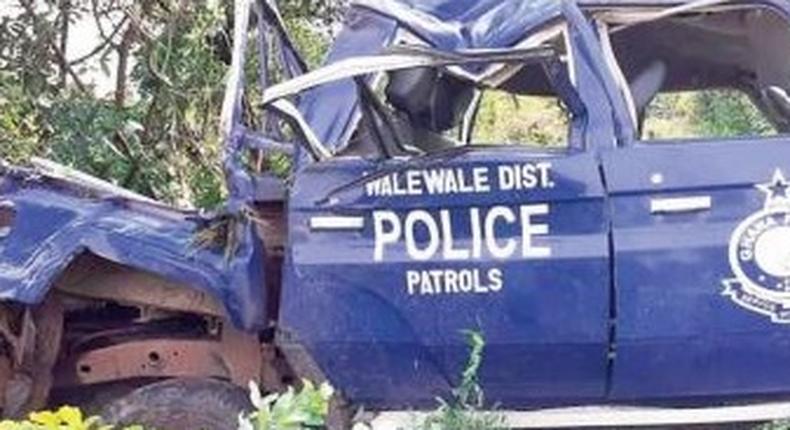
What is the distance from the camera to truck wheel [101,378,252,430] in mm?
5184

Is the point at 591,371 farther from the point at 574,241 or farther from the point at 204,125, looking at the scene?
the point at 204,125

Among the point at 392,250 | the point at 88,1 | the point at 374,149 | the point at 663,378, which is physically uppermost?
the point at 88,1

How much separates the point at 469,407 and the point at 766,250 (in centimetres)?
104

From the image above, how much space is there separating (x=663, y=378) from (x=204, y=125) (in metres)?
4.33

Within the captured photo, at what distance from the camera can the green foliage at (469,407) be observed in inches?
188

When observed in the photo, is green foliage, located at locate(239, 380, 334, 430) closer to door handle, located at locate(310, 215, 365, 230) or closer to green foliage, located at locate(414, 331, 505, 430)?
green foliage, located at locate(414, 331, 505, 430)

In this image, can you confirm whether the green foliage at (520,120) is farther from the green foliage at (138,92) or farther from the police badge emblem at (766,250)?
the green foliage at (138,92)

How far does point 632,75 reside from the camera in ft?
17.7

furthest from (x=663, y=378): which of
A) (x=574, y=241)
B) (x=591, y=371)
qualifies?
(x=574, y=241)

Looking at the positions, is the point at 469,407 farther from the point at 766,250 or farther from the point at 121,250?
the point at 121,250

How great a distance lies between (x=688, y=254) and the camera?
186 inches

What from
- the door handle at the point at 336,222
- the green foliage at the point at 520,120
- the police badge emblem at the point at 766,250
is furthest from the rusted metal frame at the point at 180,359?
the police badge emblem at the point at 766,250

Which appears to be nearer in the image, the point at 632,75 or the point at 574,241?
the point at 574,241

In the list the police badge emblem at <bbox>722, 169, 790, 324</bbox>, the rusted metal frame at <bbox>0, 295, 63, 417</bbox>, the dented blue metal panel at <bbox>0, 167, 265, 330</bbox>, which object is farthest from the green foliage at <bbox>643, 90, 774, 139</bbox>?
the rusted metal frame at <bbox>0, 295, 63, 417</bbox>
